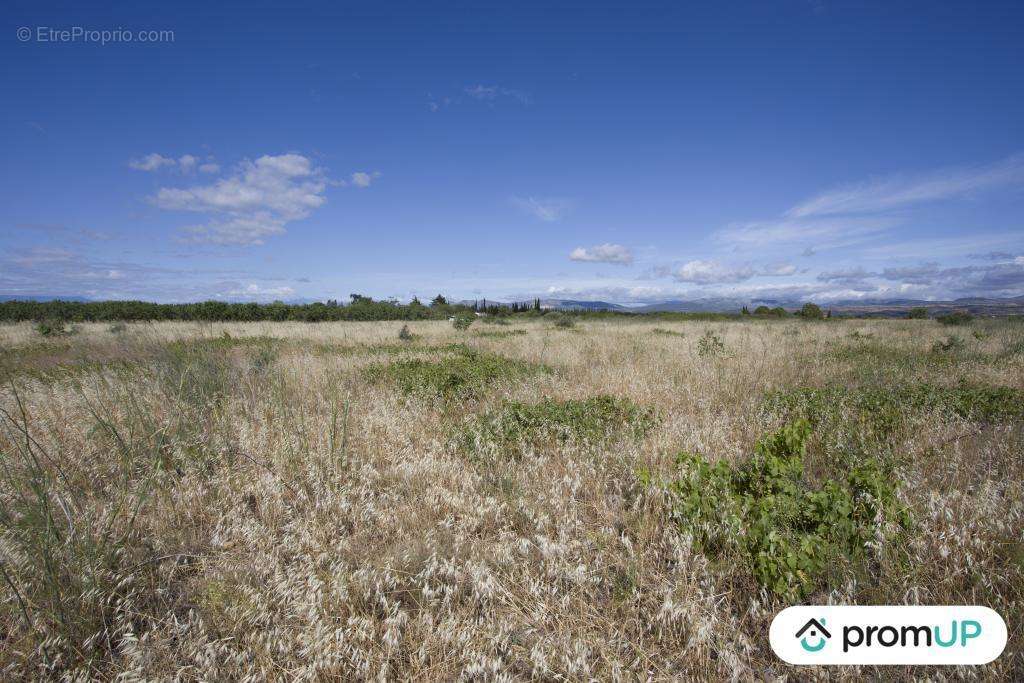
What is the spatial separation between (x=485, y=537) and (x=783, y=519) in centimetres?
208

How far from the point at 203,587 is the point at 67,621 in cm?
57

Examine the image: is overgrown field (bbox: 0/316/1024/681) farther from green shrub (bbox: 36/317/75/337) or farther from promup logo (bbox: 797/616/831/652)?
green shrub (bbox: 36/317/75/337)

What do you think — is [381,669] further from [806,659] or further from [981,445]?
[981,445]

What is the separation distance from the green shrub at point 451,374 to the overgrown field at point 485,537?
58.6 inches

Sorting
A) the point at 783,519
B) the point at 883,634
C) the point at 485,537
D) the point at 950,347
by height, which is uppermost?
the point at 950,347

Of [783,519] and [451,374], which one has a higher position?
[451,374]

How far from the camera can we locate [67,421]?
4.61m

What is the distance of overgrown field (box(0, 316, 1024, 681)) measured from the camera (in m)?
2.03

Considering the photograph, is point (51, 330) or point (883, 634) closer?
point (883, 634)

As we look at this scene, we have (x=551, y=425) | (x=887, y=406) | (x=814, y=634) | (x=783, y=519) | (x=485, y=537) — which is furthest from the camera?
(x=887, y=406)

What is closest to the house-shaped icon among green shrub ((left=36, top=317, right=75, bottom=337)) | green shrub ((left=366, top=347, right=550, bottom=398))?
green shrub ((left=366, top=347, right=550, bottom=398))

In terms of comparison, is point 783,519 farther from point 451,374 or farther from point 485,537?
point 451,374

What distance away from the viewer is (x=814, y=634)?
7.13 feet

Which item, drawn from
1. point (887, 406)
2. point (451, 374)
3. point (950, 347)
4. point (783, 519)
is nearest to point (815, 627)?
point (783, 519)
